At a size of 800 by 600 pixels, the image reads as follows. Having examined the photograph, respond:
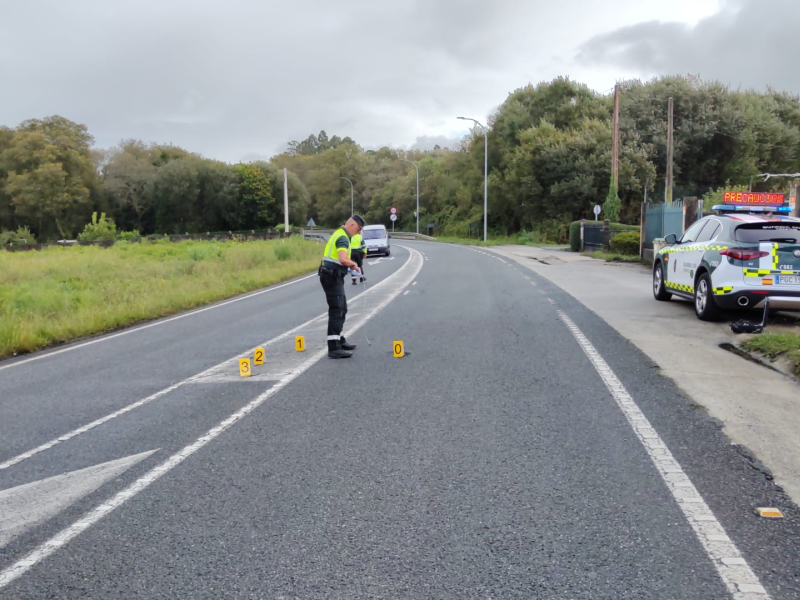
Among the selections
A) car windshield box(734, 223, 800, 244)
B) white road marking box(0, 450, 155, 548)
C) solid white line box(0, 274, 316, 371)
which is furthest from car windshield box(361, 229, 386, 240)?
white road marking box(0, 450, 155, 548)

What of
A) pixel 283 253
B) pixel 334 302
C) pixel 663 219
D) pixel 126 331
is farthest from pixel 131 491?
pixel 283 253

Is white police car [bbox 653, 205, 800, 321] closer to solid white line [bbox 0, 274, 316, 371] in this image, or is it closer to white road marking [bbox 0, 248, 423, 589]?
white road marking [bbox 0, 248, 423, 589]

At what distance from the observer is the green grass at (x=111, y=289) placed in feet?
40.8

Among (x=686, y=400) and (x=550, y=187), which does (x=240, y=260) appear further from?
(x=550, y=187)

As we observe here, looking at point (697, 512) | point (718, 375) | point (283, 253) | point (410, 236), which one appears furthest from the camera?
point (410, 236)

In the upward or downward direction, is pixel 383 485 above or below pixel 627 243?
below

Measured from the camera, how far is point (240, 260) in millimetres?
27797

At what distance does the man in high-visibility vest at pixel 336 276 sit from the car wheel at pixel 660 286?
7717 millimetres

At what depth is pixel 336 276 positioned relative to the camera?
9.05 metres

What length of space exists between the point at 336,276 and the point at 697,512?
5781 millimetres

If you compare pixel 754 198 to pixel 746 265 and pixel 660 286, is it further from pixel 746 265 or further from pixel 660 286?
pixel 746 265

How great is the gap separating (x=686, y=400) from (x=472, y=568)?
3.92m

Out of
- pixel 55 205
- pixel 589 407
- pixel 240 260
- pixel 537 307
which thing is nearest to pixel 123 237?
pixel 55 205

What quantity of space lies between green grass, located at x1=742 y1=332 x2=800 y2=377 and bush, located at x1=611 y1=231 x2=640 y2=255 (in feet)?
67.4
